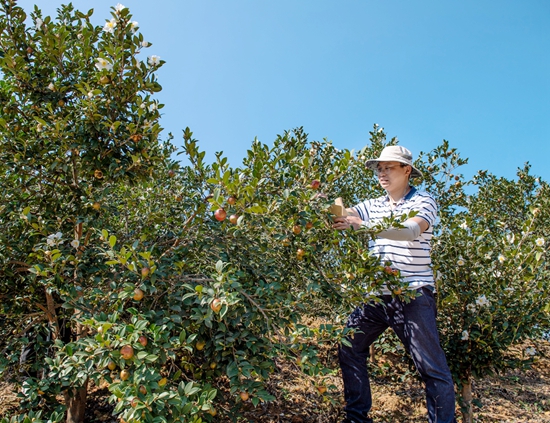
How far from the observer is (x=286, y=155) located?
7.54 feet

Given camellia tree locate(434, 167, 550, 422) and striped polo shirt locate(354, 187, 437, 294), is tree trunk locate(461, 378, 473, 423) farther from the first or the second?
striped polo shirt locate(354, 187, 437, 294)

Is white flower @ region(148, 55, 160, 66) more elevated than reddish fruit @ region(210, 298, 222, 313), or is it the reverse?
white flower @ region(148, 55, 160, 66)

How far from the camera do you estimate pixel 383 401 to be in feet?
12.2

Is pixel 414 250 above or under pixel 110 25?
under

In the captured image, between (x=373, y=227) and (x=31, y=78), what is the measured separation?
2.14 metres

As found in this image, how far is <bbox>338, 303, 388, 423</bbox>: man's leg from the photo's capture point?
277 centimetres

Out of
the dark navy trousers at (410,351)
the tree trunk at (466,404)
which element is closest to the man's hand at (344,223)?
the dark navy trousers at (410,351)

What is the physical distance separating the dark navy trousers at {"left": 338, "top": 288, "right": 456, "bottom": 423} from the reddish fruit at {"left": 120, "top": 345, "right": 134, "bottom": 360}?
1.28m

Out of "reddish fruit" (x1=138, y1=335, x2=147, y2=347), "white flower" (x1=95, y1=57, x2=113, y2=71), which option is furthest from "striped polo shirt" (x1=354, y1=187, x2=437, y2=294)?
"white flower" (x1=95, y1=57, x2=113, y2=71)

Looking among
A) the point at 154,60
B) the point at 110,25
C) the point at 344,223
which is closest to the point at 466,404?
the point at 344,223

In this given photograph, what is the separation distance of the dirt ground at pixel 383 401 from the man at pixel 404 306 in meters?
0.25

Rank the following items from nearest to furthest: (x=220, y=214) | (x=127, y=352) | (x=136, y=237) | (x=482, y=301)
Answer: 1. (x=127, y=352)
2. (x=220, y=214)
3. (x=136, y=237)
4. (x=482, y=301)

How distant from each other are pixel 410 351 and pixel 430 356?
13cm

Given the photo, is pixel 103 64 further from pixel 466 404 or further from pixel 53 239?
pixel 466 404
